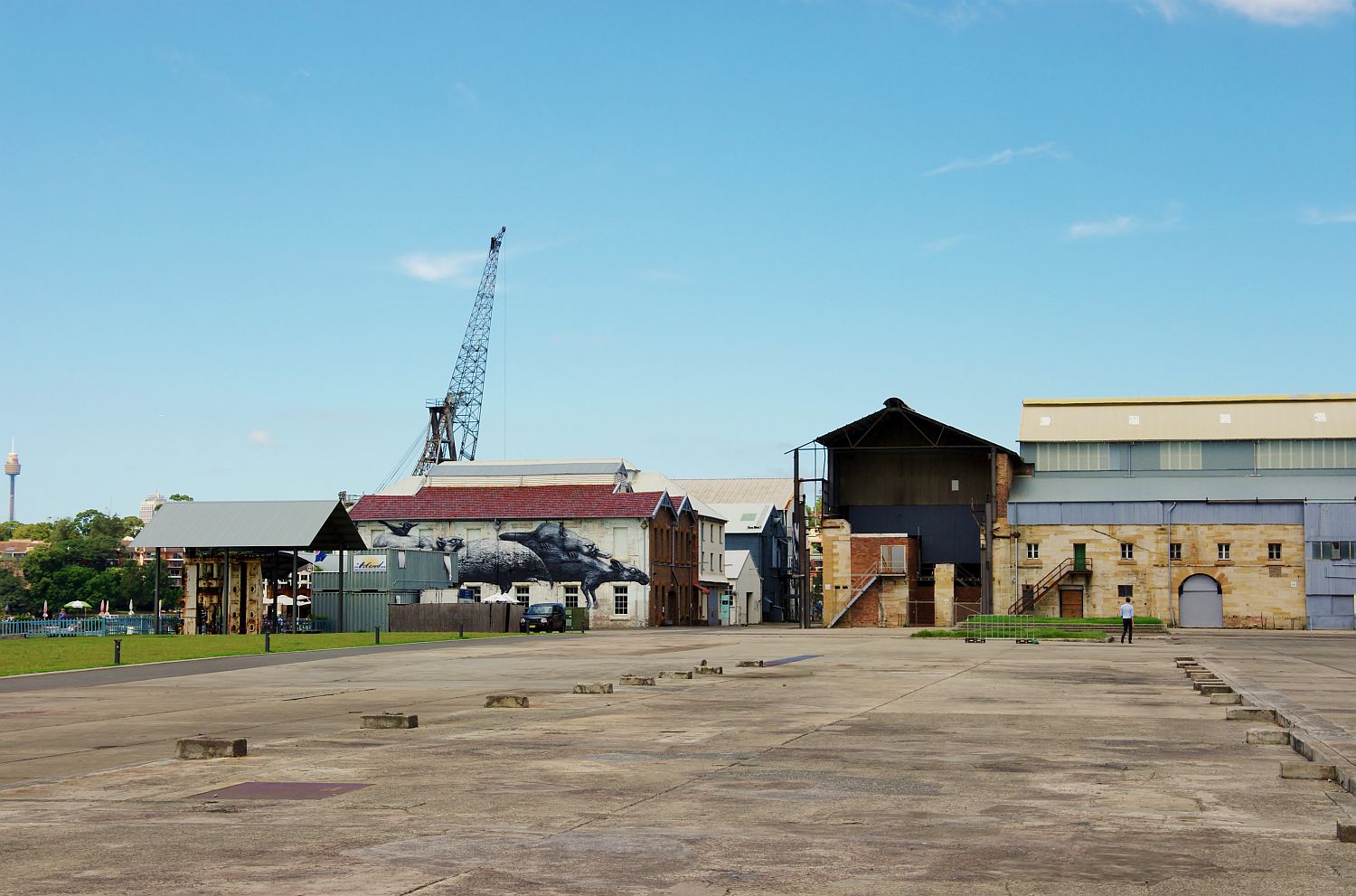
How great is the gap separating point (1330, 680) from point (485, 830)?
83.6 ft

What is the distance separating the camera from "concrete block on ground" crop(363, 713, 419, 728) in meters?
18.2

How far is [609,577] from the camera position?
92562 millimetres

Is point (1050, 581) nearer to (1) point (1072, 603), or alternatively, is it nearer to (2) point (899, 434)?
(1) point (1072, 603)

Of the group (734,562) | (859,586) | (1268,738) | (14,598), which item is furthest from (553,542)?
(14,598)

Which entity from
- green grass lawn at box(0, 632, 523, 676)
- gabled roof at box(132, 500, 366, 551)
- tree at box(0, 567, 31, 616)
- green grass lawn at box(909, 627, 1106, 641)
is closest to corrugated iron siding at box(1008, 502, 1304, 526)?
green grass lawn at box(909, 627, 1106, 641)

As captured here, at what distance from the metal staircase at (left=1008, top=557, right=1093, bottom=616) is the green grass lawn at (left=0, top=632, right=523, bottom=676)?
38195 mm

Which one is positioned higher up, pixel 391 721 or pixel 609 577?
pixel 609 577

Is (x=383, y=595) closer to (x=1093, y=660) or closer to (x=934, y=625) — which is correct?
(x=934, y=625)

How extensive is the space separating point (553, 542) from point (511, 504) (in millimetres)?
3978

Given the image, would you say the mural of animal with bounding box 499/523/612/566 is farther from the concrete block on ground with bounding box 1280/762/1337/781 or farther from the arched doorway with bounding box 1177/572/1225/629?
the concrete block on ground with bounding box 1280/762/1337/781

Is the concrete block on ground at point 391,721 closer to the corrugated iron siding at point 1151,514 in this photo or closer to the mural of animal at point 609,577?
the mural of animal at point 609,577

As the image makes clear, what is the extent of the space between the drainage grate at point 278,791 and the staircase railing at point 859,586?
77.3 meters

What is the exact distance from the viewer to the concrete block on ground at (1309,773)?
1296 centimetres

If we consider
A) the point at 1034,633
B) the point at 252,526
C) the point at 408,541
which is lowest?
the point at 1034,633
